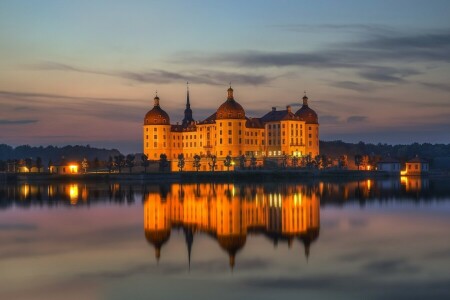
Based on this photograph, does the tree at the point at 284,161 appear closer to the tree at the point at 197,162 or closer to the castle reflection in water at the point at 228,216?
the tree at the point at 197,162

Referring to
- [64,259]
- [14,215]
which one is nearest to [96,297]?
[64,259]

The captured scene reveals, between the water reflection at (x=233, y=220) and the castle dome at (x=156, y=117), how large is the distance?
65.3 m

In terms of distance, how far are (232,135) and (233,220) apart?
2878 inches

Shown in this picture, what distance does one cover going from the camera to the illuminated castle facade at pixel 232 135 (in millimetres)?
106500

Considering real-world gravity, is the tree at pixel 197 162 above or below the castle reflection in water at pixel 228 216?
above

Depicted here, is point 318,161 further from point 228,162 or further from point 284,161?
point 228,162

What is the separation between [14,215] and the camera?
37938 millimetres

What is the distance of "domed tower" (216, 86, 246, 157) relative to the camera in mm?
106000

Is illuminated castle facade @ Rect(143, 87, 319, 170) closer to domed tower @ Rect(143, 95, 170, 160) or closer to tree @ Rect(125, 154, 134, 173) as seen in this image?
domed tower @ Rect(143, 95, 170, 160)

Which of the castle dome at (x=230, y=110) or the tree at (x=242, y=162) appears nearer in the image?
the tree at (x=242, y=162)

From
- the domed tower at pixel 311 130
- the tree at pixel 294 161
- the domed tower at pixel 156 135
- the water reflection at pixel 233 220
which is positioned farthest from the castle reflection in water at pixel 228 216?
the domed tower at pixel 311 130

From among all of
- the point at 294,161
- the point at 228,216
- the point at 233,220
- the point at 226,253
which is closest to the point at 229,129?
the point at 294,161

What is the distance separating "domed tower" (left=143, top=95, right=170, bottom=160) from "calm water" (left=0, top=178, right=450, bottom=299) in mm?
71768

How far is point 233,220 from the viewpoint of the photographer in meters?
33.2
